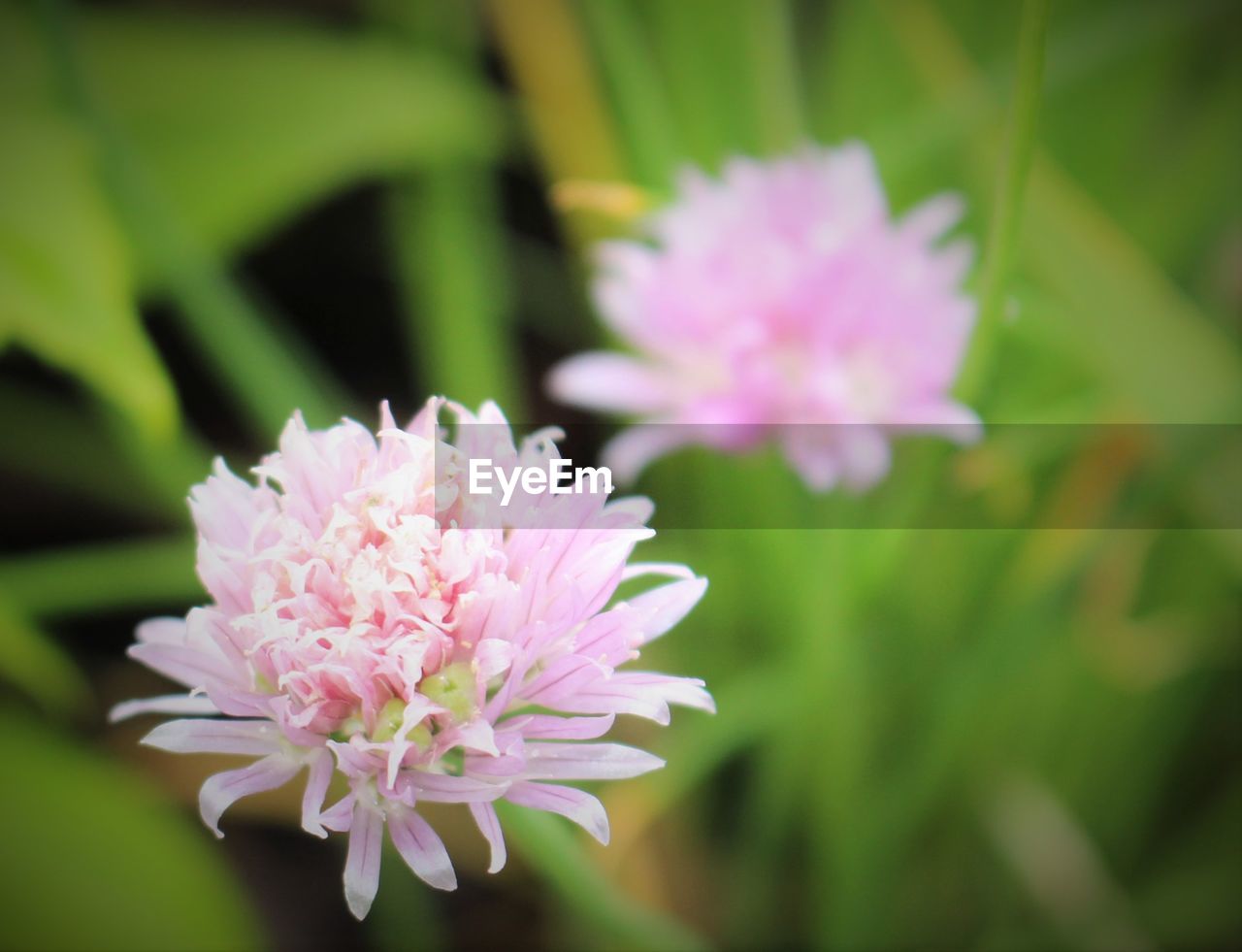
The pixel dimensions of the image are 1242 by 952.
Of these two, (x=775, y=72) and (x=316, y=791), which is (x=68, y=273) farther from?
(x=775, y=72)

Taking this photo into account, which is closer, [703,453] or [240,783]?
[240,783]

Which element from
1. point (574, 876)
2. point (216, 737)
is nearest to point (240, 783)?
point (216, 737)

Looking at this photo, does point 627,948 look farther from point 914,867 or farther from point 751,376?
point 751,376

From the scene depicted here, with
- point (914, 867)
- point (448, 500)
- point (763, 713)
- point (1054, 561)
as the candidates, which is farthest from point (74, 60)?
point (914, 867)

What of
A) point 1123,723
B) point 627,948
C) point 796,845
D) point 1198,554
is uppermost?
point 1198,554

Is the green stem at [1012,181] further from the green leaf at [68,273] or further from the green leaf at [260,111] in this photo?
the green leaf at [260,111]
